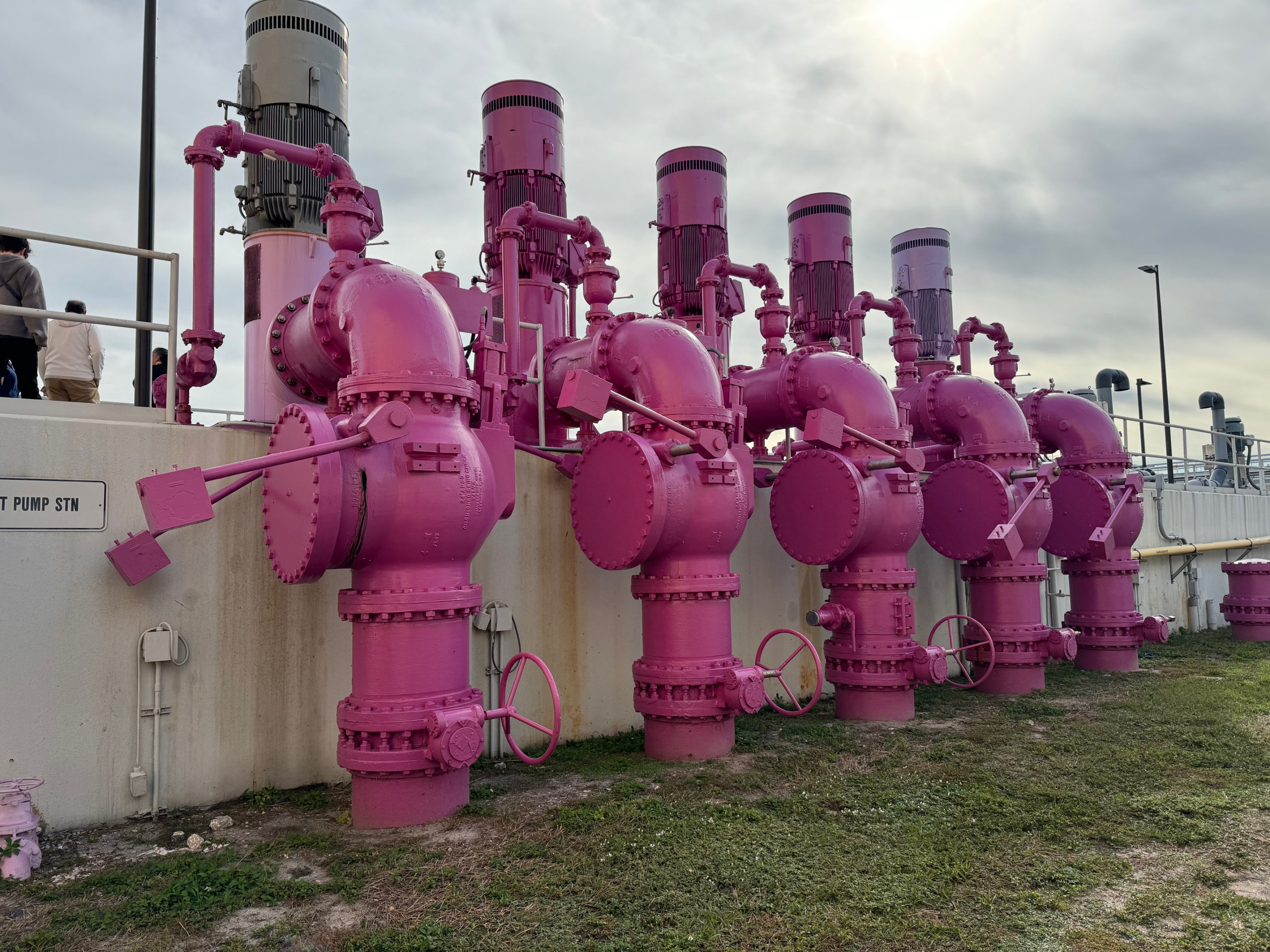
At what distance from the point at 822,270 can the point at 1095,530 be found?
475 centimetres

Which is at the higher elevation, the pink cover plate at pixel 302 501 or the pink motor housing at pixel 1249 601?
the pink cover plate at pixel 302 501

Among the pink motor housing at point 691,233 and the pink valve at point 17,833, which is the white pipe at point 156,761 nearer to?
the pink valve at point 17,833

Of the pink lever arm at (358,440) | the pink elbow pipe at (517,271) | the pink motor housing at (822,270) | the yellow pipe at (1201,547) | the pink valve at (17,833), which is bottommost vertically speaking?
the pink valve at (17,833)

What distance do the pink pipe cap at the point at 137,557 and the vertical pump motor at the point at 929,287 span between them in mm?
10760

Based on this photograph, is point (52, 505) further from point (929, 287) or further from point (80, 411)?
point (929, 287)

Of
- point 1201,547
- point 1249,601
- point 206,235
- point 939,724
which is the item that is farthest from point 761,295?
point 1201,547

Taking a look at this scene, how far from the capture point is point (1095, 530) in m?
9.11

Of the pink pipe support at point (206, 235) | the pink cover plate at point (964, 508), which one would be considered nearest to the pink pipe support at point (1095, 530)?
the pink cover plate at point (964, 508)

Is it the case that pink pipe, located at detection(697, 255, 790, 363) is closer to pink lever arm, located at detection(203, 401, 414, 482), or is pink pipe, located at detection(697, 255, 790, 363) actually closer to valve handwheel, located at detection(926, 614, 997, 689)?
valve handwheel, located at detection(926, 614, 997, 689)

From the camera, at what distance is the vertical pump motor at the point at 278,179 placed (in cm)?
779

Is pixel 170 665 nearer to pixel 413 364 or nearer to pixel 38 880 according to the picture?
pixel 38 880

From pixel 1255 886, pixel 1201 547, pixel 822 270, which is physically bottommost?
pixel 1255 886

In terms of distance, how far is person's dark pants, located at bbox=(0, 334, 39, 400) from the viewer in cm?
545

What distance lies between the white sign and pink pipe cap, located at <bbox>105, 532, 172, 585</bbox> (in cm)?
18
